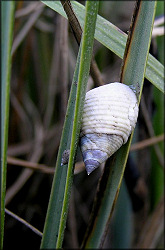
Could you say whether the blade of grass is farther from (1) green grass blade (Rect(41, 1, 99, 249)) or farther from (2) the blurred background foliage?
(2) the blurred background foliage

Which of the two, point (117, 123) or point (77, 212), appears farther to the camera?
point (77, 212)

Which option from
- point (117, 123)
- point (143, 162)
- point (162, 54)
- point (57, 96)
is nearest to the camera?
point (117, 123)

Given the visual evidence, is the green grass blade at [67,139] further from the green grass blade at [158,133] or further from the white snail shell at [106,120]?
the green grass blade at [158,133]

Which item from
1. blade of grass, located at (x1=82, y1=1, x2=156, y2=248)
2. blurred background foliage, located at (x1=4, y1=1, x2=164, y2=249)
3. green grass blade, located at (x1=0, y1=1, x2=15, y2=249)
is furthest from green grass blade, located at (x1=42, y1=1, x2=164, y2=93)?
blurred background foliage, located at (x1=4, y1=1, x2=164, y2=249)

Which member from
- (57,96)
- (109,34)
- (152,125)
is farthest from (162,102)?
(57,96)

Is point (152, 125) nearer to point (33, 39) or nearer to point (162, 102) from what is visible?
point (162, 102)

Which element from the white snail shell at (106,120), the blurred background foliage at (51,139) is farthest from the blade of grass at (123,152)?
the blurred background foliage at (51,139)

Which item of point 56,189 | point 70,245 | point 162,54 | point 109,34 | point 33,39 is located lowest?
point 70,245
